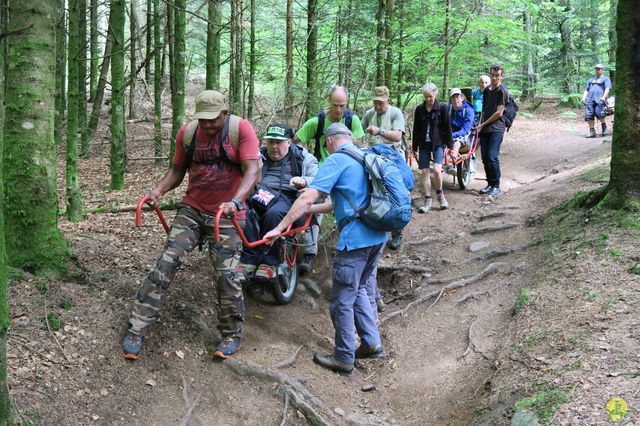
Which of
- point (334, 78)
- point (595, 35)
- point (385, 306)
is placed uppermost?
point (595, 35)

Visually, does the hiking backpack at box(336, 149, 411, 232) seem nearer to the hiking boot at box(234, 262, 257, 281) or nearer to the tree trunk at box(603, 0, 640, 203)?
the hiking boot at box(234, 262, 257, 281)

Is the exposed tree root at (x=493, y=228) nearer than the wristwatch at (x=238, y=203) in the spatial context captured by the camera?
No

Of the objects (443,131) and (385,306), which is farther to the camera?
(443,131)

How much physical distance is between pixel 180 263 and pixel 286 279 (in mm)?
2024

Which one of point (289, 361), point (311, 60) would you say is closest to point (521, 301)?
point (289, 361)

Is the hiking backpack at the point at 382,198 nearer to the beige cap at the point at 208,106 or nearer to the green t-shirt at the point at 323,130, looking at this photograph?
the beige cap at the point at 208,106

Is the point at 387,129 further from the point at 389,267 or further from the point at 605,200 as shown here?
the point at 605,200

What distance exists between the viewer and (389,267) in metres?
8.16

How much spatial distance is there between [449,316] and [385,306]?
41.3 inches

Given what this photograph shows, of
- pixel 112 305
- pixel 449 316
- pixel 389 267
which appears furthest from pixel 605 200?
pixel 112 305

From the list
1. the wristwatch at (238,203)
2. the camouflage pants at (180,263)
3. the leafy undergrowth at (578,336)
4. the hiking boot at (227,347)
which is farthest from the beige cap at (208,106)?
the leafy undergrowth at (578,336)

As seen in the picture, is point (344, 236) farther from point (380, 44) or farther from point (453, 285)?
point (380, 44)

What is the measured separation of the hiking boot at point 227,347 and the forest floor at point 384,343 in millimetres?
82

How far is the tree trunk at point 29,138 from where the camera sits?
4707mm
